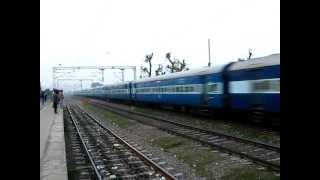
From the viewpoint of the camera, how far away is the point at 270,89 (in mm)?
16750

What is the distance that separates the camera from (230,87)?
21.5 m

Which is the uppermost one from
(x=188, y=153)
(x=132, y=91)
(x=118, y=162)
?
(x=132, y=91)

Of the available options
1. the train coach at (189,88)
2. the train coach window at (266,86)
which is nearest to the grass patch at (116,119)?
the train coach at (189,88)

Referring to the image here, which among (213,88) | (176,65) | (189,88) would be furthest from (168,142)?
(176,65)

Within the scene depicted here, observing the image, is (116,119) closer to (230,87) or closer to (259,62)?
(230,87)

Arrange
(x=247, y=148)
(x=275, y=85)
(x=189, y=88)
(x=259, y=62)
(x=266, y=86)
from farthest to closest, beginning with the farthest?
(x=189, y=88) → (x=259, y=62) → (x=266, y=86) → (x=275, y=85) → (x=247, y=148)

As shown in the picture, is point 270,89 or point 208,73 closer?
point 270,89

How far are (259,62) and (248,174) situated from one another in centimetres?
924

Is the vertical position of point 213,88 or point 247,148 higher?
point 213,88

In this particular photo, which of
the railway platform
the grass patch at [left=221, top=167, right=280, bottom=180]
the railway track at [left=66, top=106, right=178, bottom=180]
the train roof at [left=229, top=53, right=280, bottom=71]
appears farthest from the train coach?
the grass patch at [left=221, top=167, right=280, bottom=180]
